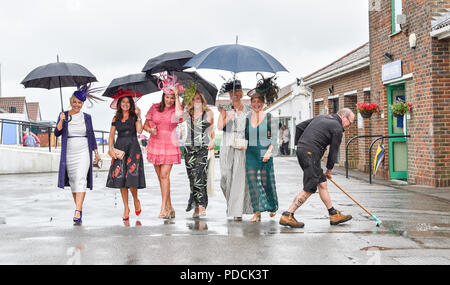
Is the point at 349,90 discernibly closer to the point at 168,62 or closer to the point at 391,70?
the point at 391,70

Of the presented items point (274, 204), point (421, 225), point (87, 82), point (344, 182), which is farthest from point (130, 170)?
point (344, 182)

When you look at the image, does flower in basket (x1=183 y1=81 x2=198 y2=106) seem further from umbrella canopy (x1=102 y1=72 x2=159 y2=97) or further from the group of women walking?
umbrella canopy (x1=102 y1=72 x2=159 y2=97)

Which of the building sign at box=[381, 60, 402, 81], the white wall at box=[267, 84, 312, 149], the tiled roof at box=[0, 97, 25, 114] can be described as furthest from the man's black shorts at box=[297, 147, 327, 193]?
the tiled roof at box=[0, 97, 25, 114]

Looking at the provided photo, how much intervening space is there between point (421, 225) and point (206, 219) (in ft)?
9.32

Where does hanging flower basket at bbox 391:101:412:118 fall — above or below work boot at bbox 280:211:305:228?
above

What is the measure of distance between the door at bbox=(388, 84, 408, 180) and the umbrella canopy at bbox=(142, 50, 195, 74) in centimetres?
790

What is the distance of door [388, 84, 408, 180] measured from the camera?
14.8 m

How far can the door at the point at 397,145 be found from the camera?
48.4ft

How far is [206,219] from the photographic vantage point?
8.26m

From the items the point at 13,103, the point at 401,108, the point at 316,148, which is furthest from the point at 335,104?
the point at 13,103

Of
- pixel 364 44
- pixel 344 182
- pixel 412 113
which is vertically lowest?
pixel 344 182

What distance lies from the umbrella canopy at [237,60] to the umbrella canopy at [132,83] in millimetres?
908

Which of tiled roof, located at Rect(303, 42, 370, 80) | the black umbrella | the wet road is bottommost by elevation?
the wet road
